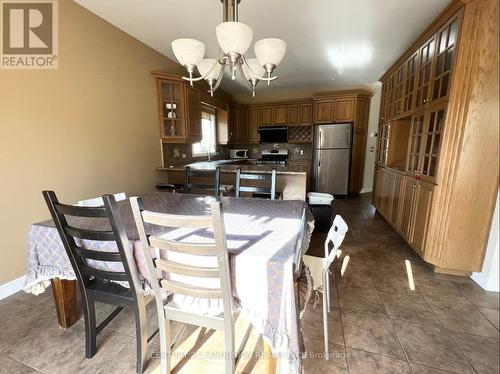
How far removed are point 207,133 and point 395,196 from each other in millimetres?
3580

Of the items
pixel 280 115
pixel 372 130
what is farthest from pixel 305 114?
pixel 372 130

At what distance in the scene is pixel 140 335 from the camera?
3.93 feet

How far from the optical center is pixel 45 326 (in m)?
1.54

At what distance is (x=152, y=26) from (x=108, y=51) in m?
0.56

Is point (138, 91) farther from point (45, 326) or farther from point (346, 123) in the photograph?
point (346, 123)

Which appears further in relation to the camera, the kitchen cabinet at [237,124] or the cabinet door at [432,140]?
the kitchen cabinet at [237,124]

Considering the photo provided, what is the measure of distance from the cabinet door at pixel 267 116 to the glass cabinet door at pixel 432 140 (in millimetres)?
3730

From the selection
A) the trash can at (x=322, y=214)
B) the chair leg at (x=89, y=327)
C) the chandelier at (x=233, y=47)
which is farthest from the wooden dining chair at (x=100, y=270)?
the trash can at (x=322, y=214)

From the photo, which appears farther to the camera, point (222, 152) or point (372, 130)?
point (222, 152)

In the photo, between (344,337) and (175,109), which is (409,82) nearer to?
(344,337)

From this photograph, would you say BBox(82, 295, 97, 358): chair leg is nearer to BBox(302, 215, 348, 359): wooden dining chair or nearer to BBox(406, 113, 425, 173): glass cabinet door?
BBox(302, 215, 348, 359): wooden dining chair

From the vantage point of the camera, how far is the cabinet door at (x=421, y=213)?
2.20 m

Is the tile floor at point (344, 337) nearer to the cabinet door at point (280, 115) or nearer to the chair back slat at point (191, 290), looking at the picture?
the chair back slat at point (191, 290)

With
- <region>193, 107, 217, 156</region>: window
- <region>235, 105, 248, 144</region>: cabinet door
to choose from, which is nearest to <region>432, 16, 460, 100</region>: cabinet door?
<region>193, 107, 217, 156</region>: window
